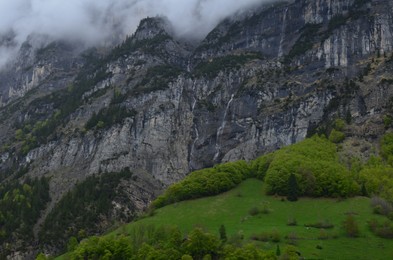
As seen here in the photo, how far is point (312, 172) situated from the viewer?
12275 cm

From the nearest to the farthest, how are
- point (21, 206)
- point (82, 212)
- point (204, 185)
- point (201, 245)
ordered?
point (201, 245)
point (204, 185)
point (82, 212)
point (21, 206)

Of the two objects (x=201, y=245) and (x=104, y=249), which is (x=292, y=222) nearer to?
(x=201, y=245)

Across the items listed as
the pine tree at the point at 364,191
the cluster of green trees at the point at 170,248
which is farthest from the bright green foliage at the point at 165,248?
the pine tree at the point at 364,191

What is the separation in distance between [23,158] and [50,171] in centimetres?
1978

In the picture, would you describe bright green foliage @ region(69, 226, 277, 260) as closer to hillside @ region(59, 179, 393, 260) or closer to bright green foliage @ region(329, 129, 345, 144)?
hillside @ region(59, 179, 393, 260)

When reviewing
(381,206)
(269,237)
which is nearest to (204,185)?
(269,237)

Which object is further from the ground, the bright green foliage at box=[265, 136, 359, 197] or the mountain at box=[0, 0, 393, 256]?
the mountain at box=[0, 0, 393, 256]

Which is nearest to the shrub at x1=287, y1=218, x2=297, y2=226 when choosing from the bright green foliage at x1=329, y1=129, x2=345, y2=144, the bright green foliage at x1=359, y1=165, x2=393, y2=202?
the bright green foliage at x1=359, y1=165, x2=393, y2=202

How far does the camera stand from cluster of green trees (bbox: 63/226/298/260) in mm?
82906

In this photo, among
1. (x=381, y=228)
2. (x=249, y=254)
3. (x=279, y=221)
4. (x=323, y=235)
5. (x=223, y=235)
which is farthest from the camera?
(x=279, y=221)

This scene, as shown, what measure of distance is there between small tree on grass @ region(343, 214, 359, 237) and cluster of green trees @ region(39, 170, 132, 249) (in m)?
63.2

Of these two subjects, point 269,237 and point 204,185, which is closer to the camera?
point 269,237

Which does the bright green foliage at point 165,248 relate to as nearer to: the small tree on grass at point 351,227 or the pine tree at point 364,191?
the small tree on grass at point 351,227

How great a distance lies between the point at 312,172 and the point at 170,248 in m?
46.3
